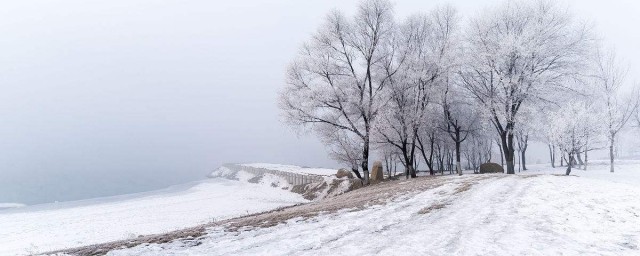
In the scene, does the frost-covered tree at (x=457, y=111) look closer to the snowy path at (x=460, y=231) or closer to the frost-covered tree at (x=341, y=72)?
the frost-covered tree at (x=341, y=72)

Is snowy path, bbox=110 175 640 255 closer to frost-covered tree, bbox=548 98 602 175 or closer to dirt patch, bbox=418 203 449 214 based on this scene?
dirt patch, bbox=418 203 449 214

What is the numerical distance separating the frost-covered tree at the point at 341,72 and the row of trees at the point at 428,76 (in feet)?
0.26

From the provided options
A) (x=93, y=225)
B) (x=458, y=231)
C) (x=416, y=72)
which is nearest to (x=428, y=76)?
(x=416, y=72)

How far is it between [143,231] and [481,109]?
2623 cm

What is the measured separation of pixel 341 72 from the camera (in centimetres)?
3028

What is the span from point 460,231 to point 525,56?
79.0ft

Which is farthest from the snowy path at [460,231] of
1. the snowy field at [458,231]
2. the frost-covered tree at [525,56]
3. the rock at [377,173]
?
the rock at [377,173]

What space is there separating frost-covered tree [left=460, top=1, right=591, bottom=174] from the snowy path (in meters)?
16.3

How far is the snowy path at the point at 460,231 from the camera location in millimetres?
7914

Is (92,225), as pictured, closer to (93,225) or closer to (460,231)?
(93,225)

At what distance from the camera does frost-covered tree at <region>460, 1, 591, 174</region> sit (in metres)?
28.6

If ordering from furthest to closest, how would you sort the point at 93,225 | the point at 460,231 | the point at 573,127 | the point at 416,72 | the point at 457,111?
the point at 457,111 < the point at 573,127 < the point at 416,72 < the point at 93,225 < the point at 460,231

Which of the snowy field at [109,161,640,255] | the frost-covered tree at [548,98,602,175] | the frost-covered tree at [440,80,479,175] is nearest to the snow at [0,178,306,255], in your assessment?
the snowy field at [109,161,640,255]

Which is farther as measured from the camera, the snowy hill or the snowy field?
the snowy hill
